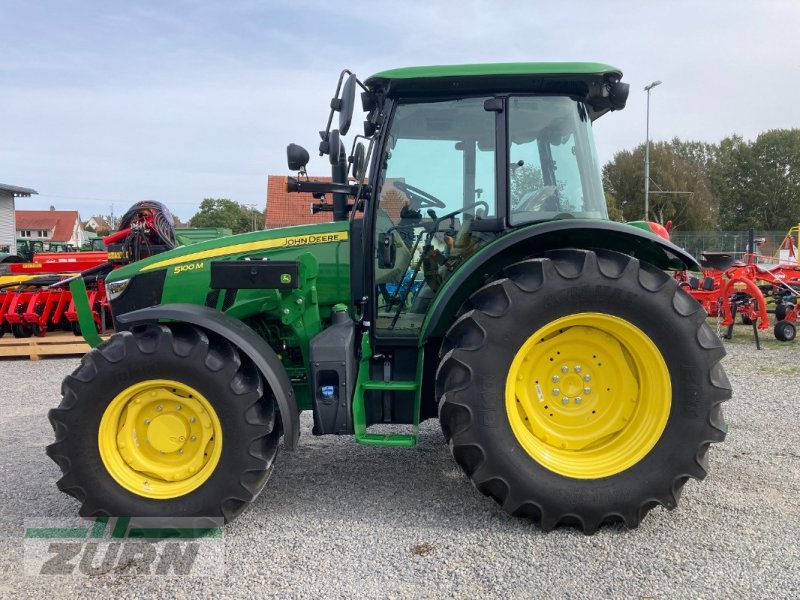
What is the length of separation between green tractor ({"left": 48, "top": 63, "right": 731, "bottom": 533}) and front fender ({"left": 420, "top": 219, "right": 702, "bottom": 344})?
1cm

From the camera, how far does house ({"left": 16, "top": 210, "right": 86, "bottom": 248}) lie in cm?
6631

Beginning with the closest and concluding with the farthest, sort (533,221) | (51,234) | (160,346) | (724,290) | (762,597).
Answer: (762,597)
(160,346)
(533,221)
(724,290)
(51,234)

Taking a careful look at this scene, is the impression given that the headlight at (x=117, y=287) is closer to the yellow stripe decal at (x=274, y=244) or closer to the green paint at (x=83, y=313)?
the green paint at (x=83, y=313)

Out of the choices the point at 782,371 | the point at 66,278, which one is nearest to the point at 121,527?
the point at 66,278

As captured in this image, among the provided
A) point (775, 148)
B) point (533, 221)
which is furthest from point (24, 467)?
point (775, 148)

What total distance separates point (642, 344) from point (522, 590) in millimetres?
1366

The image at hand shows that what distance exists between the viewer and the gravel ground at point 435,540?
266 cm

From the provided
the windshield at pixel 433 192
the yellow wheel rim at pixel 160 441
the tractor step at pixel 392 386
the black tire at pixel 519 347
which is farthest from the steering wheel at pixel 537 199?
the yellow wheel rim at pixel 160 441

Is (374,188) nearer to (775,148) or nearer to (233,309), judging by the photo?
(233,309)

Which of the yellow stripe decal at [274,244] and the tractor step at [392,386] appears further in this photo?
the yellow stripe decal at [274,244]

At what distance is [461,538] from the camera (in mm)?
3070

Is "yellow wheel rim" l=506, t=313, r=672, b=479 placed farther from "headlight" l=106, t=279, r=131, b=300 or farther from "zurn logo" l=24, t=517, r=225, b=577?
"headlight" l=106, t=279, r=131, b=300

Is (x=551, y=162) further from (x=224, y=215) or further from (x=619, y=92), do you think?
(x=224, y=215)

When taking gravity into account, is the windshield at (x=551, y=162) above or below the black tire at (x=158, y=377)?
above
